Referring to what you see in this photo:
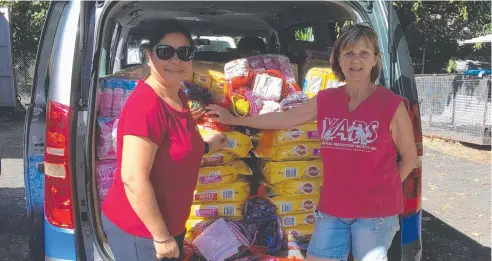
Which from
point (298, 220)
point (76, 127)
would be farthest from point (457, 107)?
point (76, 127)

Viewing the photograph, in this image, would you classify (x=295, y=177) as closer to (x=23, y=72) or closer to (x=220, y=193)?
(x=220, y=193)

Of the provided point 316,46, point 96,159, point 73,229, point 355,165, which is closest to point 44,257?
point 73,229

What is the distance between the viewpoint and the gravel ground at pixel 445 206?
4379 millimetres

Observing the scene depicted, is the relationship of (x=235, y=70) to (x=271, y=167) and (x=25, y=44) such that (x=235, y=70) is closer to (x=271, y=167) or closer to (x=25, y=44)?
(x=271, y=167)

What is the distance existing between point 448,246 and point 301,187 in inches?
87.1

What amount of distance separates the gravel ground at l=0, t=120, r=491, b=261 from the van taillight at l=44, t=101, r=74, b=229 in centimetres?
192

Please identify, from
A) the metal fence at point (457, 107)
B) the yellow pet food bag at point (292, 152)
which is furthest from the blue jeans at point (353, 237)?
the metal fence at point (457, 107)

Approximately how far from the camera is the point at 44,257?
256 centimetres

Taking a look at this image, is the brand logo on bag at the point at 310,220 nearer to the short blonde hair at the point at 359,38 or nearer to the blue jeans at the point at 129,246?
the short blonde hair at the point at 359,38

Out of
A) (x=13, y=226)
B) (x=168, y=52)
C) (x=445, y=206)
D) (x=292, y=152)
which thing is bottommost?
(x=445, y=206)

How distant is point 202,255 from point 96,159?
0.77 m

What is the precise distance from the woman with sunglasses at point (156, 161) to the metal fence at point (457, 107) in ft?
27.8

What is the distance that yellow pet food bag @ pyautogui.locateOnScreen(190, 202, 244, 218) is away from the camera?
2924mm

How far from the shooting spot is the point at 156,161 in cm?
190
